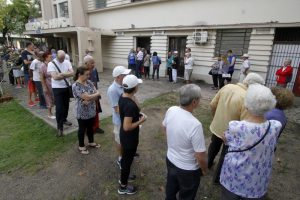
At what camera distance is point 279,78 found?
8539 millimetres

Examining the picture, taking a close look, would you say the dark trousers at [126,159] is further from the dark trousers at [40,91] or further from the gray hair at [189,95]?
the dark trousers at [40,91]

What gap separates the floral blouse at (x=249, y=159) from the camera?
6.04 feet

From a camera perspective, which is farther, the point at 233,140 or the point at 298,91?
the point at 298,91

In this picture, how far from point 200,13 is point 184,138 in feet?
35.2

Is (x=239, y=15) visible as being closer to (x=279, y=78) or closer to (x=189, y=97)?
(x=279, y=78)

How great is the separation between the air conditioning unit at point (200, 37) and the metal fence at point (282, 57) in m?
3.30

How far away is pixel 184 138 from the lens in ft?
6.65

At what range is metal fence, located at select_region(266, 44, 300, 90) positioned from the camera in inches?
344

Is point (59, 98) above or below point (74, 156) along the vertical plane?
above

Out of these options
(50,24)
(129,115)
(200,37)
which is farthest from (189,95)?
(50,24)

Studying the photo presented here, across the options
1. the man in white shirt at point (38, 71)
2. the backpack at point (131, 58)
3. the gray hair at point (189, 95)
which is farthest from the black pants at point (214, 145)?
the backpack at point (131, 58)

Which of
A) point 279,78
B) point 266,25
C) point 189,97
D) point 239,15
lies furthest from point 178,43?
point 189,97

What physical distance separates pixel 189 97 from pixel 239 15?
9.58 m

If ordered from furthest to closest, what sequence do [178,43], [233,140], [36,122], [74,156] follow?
1. [178,43]
2. [36,122]
3. [74,156]
4. [233,140]
